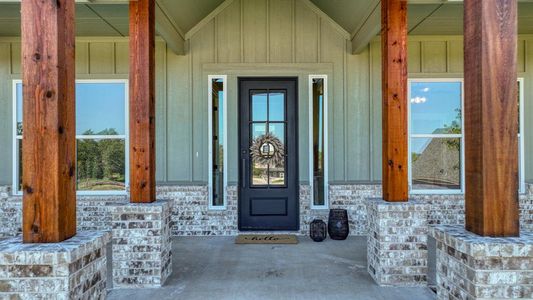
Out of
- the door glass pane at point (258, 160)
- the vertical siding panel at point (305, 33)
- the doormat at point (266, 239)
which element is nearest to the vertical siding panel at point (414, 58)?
the vertical siding panel at point (305, 33)

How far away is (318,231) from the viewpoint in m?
5.30

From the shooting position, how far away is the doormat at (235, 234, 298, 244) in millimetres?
5234

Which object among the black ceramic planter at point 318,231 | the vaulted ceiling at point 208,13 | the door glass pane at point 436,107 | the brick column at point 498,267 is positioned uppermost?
the vaulted ceiling at point 208,13

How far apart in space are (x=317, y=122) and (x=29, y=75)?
450 centimetres

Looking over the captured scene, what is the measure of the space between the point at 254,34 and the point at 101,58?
2592 mm

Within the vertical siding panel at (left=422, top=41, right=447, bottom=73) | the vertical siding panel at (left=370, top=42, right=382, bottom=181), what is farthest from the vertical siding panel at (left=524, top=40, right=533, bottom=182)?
the vertical siding panel at (left=370, top=42, right=382, bottom=181)

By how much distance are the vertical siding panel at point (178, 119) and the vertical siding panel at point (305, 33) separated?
1.91 metres

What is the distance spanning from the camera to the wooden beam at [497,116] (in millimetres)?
2043

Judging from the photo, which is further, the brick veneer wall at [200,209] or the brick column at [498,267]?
the brick veneer wall at [200,209]

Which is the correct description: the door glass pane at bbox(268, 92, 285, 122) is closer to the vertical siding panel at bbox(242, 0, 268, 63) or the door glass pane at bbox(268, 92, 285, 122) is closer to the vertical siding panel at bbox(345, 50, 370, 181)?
the vertical siding panel at bbox(242, 0, 268, 63)

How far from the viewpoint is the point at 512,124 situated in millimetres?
2037

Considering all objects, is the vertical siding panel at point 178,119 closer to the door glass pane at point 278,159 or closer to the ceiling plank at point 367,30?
the door glass pane at point 278,159

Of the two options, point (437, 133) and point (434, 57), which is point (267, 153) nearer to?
point (437, 133)

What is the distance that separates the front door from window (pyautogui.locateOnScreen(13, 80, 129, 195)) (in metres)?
1.99
